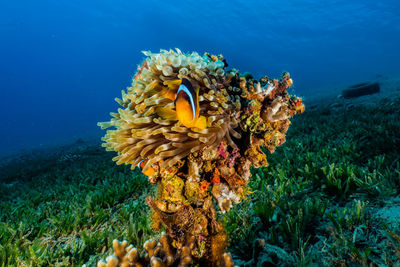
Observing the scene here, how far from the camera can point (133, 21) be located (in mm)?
90312

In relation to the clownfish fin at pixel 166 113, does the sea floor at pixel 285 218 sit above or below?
below

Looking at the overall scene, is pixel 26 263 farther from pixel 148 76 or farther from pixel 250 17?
pixel 250 17

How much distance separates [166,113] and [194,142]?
0.28 meters

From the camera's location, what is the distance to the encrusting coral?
55.7 inches

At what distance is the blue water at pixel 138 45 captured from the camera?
180 feet

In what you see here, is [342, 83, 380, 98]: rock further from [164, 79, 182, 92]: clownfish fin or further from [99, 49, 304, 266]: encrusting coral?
[164, 79, 182, 92]: clownfish fin

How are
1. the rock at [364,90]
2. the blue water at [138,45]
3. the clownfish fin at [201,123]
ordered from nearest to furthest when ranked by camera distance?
the clownfish fin at [201,123] < the rock at [364,90] < the blue water at [138,45]

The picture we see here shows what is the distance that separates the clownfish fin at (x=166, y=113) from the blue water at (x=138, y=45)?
30.0m

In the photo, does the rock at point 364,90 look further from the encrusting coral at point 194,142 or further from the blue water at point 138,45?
the blue water at point 138,45

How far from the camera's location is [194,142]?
1459 mm

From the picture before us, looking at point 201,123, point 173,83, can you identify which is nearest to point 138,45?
point 173,83

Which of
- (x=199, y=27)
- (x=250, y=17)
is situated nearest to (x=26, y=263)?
(x=250, y=17)

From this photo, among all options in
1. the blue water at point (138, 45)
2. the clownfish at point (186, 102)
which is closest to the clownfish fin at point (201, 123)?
the clownfish at point (186, 102)

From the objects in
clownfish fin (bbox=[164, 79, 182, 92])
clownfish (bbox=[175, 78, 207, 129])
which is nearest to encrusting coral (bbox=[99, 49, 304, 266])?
clownfish fin (bbox=[164, 79, 182, 92])
